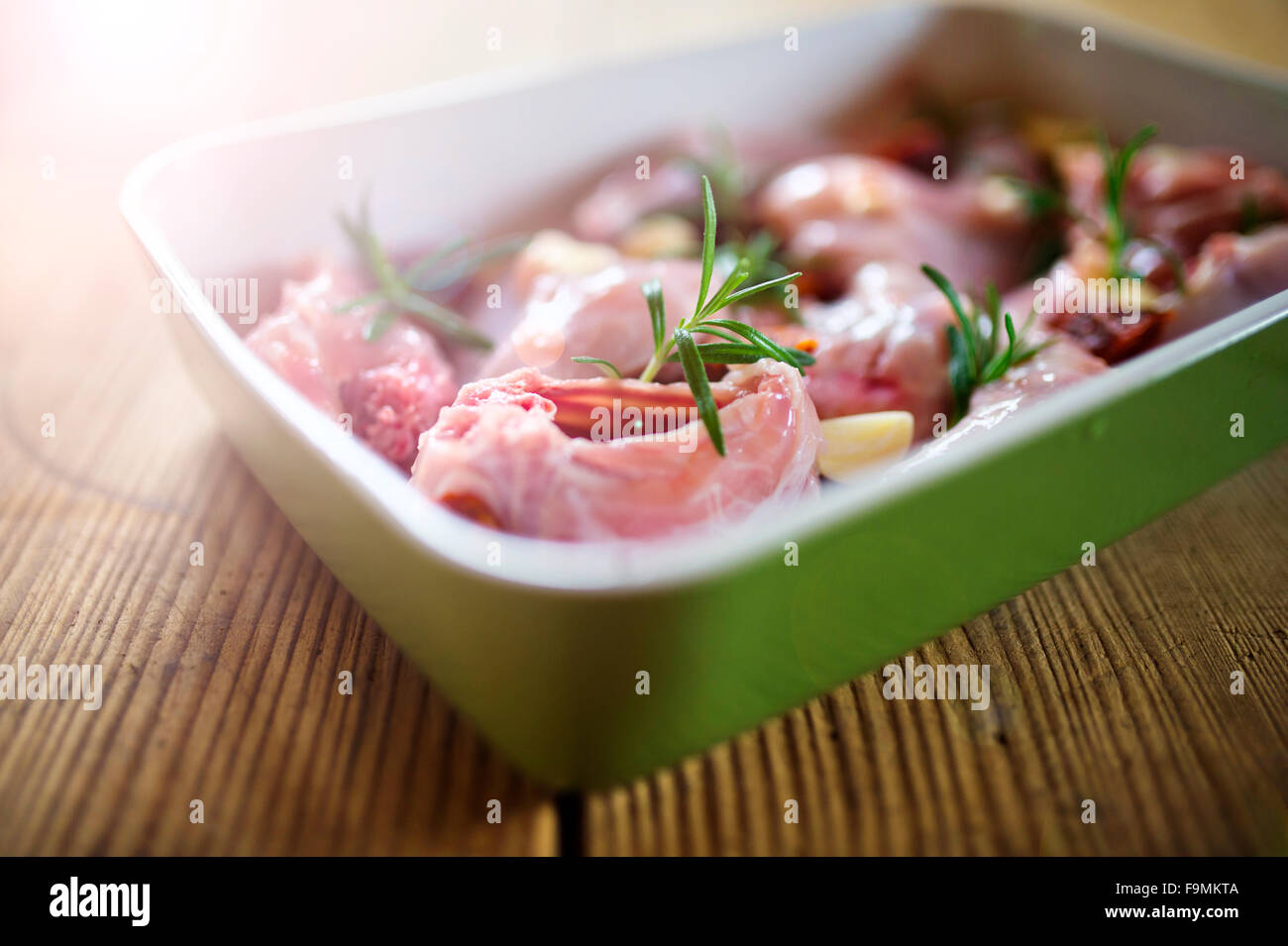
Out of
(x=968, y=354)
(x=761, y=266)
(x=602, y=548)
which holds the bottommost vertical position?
(x=602, y=548)

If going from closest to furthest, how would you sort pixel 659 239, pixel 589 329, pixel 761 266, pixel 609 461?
pixel 609 461 → pixel 589 329 → pixel 761 266 → pixel 659 239

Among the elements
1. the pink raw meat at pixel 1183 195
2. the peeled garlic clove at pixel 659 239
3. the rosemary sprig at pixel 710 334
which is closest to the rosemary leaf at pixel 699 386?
the rosemary sprig at pixel 710 334

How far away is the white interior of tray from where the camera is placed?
3.77 ft

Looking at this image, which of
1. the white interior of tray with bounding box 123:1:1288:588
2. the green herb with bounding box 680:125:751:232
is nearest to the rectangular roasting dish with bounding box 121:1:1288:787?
the white interior of tray with bounding box 123:1:1288:588

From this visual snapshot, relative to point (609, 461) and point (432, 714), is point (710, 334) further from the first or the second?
point (432, 714)

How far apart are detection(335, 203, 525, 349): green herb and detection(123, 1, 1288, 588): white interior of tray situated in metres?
0.07

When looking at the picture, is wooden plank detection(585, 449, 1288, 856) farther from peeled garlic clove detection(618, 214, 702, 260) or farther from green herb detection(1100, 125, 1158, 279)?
peeled garlic clove detection(618, 214, 702, 260)

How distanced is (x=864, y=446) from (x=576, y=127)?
737mm

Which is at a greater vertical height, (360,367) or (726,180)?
(726,180)

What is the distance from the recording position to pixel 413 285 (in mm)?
1245

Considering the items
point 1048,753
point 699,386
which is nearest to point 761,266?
point 699,386

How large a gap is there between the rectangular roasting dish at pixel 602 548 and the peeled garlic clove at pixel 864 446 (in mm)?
161

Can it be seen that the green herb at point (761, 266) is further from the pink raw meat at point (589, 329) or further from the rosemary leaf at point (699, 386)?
the rosemary leaf at point (699, 386)

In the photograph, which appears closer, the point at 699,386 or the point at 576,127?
the point at 699,386
